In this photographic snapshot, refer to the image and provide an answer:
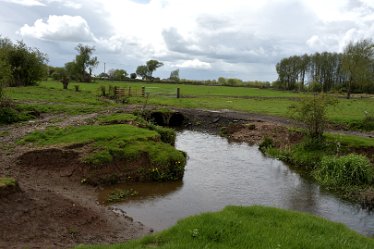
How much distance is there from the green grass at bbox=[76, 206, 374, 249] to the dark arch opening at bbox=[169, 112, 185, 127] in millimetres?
29680

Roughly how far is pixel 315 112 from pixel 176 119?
60.1ft

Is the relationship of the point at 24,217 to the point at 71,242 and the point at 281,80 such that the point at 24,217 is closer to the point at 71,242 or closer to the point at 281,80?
the point at 71,242

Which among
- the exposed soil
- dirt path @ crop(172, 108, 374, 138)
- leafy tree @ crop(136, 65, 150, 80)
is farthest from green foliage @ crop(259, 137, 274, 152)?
leafy tree @ crop(136, 65, 150, 80)

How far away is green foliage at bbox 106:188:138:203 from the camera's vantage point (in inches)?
613

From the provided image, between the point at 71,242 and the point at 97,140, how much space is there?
9.76m

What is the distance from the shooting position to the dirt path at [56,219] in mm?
10297

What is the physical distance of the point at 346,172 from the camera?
65.7ft

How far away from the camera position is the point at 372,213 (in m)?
16.0

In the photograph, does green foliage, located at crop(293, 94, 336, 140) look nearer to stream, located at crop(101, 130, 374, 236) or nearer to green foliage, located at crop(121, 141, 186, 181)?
stream, located at crop(101, 130, 374, 236)

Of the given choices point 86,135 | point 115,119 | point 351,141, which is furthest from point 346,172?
point 115,119

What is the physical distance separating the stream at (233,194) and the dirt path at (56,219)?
3.46 ft

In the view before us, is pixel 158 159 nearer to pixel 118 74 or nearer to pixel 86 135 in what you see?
pixel 86 135

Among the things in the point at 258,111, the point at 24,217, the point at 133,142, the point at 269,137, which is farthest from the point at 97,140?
the point at 258,111

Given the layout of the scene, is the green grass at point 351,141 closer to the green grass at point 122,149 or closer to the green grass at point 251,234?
the green grass at point 122,149
